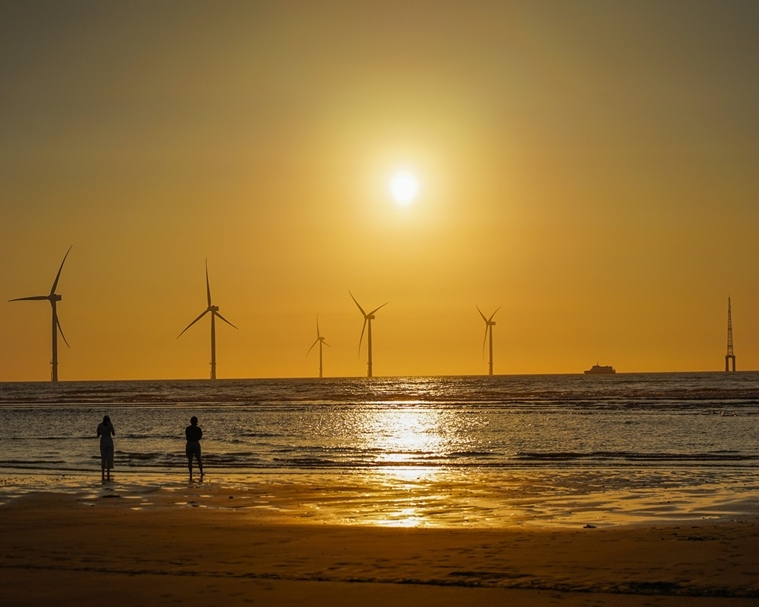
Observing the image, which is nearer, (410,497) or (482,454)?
(410,497)

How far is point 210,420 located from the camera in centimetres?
8781

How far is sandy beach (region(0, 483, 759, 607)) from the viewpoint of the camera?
14.4 m

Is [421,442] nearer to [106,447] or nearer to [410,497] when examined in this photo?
[106,447]

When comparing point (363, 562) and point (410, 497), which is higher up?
point (363, 562)

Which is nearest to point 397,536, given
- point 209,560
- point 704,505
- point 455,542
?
point 455,542

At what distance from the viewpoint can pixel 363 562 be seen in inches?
675

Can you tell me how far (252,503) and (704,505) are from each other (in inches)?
479

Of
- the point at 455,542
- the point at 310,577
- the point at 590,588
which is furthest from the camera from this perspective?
the point at 455,542

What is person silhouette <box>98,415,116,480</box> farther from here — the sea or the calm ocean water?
the calm ocean water

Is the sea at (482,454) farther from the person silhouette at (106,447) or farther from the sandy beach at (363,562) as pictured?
the sandy beach at (363,562)

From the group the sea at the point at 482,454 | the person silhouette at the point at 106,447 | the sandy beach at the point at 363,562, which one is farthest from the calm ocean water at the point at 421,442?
the sandy beach at the point at 363,562

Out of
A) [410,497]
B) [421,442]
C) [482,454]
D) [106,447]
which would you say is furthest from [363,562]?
[421,442]

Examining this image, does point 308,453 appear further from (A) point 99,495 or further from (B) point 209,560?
(B) point 209,560

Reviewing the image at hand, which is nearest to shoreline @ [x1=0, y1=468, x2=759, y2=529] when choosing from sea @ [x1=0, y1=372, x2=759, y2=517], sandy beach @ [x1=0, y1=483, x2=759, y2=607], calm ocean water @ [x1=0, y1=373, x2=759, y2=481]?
sea @ [x1=0, y1=372, x2=759, y2=517]
